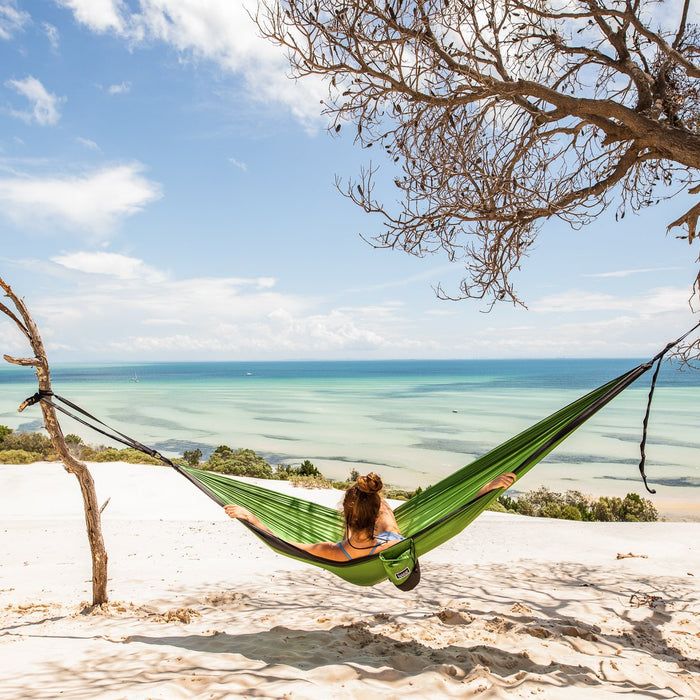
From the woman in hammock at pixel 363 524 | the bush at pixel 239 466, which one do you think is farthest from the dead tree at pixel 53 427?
the bush at pixel 239 466

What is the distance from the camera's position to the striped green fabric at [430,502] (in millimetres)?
2041

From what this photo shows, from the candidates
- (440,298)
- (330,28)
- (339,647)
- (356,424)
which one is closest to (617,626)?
(339,647)

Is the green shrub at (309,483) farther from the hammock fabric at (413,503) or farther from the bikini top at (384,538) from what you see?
the bikini top at (384,538)

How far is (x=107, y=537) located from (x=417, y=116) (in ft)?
14.1

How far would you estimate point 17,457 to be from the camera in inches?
320

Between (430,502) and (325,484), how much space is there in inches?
211

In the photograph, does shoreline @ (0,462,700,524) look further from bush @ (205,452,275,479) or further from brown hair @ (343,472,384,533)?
brown hair @ (343,472,384,533)

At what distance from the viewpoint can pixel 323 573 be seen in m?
3.68

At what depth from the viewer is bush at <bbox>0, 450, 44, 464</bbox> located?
26.4 ft

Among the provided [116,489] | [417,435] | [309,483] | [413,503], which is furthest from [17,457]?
[417,435]

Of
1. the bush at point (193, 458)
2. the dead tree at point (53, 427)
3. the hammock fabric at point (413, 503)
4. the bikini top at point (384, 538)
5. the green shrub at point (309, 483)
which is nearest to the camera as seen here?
the hammock fabric at point (413, 503)

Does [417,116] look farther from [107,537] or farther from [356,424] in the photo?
[356,424]

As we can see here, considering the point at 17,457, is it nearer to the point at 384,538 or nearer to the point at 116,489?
the point at 116,489

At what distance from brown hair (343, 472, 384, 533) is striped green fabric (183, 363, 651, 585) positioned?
0.18 metres
